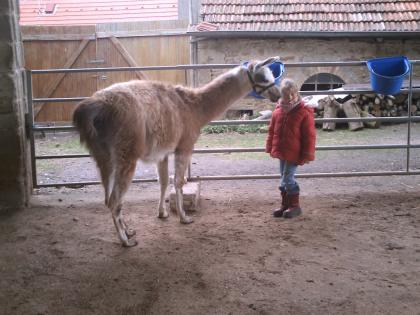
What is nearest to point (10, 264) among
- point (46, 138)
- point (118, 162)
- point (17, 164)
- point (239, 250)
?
point (118, 162)

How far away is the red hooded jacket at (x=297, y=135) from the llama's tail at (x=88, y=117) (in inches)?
75.8

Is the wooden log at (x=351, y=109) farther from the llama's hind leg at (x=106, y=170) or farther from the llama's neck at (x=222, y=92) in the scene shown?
the llama's hind leg at (x=106, y=170)

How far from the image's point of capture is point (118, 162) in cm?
405

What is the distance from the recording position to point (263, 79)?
16.3ft

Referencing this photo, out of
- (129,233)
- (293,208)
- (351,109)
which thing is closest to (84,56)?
(351,109)

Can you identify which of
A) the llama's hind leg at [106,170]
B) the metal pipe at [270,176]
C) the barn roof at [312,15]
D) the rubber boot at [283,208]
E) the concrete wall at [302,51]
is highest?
the barn roof at [312,15]

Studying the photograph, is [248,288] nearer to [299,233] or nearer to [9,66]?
[299,233]

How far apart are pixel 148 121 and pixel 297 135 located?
1.58m

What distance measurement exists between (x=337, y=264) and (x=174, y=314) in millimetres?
1504

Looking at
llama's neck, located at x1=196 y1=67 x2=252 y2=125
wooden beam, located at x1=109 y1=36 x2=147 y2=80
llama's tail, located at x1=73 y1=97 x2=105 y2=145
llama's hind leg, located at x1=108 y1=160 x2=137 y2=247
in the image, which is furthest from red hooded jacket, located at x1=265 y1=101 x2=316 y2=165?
wooden beam, located at x1=109 y1=36 x2=147 y2=80

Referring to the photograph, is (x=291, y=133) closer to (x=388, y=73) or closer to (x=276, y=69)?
(x=276, y=69)

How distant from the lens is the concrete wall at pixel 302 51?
11797 millimetres

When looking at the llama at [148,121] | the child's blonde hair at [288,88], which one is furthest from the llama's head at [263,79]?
the child's blonde hair at [288,88]

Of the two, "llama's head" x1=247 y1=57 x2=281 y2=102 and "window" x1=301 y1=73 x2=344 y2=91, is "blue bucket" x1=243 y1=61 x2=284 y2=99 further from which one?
"window" x1=301 y1=73 x2=344 y2=91
